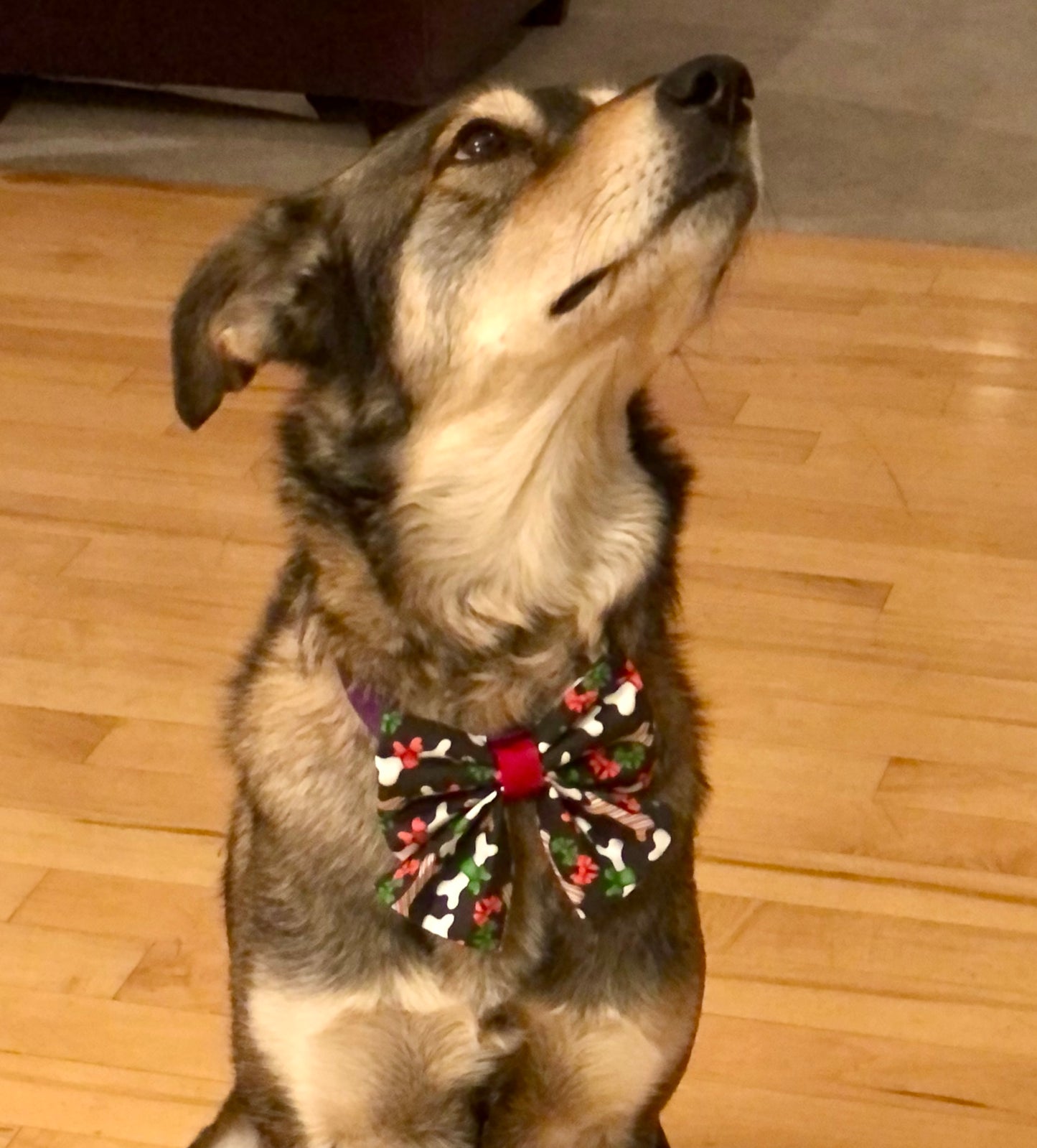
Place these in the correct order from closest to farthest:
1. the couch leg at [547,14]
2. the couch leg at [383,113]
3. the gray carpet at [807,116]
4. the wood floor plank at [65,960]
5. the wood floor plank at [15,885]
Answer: the wood floor plank at [65,960] < the wood floor plank at [15,885] < the gray carpet at [807,116] < the couch leg at [383,113] < the couch leg at [547,14]

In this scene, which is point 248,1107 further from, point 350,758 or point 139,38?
point 139,38

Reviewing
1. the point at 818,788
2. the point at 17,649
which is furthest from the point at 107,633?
the point at 818,788

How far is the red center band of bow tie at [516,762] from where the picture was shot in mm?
1479

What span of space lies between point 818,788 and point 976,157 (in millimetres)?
2614

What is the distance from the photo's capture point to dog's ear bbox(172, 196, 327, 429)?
1523 mm

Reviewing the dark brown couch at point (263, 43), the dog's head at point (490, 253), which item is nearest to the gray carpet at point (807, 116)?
the dark brown couch at point (263, 43)

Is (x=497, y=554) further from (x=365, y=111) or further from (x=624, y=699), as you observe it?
(x=365, y=111)

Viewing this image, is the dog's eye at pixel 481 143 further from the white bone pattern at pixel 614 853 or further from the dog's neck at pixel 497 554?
the white bone pattern at pixel 614 853

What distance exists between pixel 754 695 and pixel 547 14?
3461 millimetres

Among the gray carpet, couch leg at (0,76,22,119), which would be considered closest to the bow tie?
the gray carpet

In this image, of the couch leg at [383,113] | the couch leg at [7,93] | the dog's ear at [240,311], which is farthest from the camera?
the couch leg at [7,93]

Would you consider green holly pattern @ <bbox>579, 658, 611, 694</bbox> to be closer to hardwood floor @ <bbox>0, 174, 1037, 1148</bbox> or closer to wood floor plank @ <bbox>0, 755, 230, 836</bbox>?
hardwood floor @ <bbox>0, 174, 1037, 1148</bbox>

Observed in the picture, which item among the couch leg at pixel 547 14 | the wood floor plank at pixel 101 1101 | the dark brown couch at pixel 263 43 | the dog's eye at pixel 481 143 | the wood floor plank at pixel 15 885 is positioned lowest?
the couch leg at pixel 547 14

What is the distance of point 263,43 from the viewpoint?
445 cm
